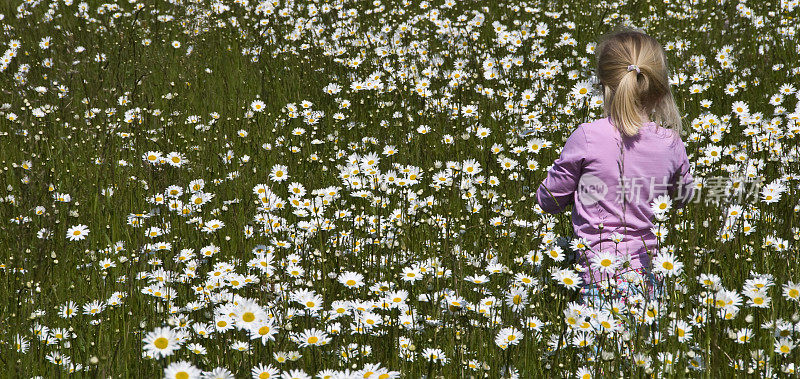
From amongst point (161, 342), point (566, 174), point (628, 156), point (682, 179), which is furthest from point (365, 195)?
point (161, 342)

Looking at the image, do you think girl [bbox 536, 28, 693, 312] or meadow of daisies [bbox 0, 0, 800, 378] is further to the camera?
girl [bbox 536, 28, 693, 312]

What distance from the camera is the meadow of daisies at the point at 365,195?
265 cm

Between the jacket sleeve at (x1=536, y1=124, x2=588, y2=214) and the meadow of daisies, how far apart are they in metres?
0.17

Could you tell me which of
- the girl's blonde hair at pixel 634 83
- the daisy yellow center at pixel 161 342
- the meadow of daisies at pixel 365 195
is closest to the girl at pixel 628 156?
the girl's blonde hair at pixel 634 83

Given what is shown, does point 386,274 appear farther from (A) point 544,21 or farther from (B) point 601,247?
(A) point 544,21

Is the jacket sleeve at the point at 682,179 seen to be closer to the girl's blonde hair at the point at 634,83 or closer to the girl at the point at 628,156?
the girl at the point at 628,156

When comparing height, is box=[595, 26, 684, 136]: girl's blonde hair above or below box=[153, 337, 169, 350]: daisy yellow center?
above

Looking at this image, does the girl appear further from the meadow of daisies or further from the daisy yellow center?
the daisy yellow center

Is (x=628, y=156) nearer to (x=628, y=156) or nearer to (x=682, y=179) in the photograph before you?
(x=628, y=156)

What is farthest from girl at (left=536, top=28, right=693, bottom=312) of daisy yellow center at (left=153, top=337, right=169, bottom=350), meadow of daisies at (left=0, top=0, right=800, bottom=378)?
daisy yellow center at (left=153, top=337, right=169, bottom=350)

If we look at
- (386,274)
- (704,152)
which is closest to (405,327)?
(386,274)

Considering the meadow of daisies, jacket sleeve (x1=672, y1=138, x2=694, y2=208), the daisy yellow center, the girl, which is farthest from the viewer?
jacket sleeve (x1=672, y1=138, x2=694, y2=208)

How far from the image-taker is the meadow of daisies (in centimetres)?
265

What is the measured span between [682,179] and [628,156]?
0.32 meters
